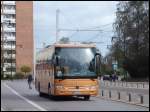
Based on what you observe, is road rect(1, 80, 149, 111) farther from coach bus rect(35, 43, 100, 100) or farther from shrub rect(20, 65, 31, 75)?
shrub rect(20, 65, 31, 75)

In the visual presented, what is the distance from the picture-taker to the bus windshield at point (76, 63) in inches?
1216

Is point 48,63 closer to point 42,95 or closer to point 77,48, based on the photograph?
point 77,48

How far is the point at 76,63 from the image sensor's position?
101 feet

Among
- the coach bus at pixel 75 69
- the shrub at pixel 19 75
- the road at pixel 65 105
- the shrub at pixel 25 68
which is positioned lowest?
the shrub at pixel 19 75

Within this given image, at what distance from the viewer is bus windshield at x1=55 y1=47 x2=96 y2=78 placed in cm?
3088

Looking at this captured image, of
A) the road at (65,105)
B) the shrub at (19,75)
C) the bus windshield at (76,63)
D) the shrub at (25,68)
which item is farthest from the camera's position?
the shrub at (25,68)

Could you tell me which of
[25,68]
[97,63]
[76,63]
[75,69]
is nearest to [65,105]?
[75,69]

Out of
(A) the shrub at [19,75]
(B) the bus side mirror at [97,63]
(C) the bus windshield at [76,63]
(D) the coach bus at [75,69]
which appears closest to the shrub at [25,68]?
(A) the shrub at [19,75]

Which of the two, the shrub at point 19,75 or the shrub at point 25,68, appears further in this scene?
the shrub at point 25,68

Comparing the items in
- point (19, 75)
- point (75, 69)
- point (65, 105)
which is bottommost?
point (19, 75)

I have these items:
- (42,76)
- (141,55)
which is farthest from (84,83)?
(141,55)

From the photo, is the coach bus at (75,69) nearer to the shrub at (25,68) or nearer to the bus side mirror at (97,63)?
the bus side mirror at (97,63)

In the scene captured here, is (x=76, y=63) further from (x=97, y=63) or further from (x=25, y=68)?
(x=25, y=68)

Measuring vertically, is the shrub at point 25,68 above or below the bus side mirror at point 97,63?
below
